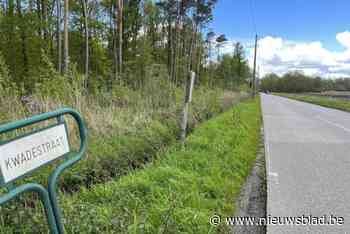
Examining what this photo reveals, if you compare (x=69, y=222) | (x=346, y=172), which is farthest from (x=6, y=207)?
(x=346, y=172)

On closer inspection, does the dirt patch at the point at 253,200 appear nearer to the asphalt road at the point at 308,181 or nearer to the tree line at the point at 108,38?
the asphalt road at the point at 308,181

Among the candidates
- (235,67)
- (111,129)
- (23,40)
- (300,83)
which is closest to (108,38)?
(23,40)

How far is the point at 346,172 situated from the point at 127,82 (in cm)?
764

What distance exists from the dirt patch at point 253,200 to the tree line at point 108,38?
195 inches

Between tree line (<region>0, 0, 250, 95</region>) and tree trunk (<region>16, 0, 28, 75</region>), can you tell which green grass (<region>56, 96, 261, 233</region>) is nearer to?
tree line (<region>0, 0, 250, 95</region>)

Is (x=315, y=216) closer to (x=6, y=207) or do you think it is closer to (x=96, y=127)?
(x=6, y=207)

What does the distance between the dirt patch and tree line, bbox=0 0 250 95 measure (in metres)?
4.94

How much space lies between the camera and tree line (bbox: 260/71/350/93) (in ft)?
274

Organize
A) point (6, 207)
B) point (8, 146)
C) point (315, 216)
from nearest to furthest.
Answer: point (8, 146) < point (6, 207) < point (315, 216)

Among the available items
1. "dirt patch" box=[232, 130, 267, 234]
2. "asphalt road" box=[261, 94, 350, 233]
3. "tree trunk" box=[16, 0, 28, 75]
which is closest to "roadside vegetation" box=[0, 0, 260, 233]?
"dirt patch" box=[232, 130, 267, 234]

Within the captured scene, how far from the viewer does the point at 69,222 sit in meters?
2.02

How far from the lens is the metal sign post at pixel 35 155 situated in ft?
3.79

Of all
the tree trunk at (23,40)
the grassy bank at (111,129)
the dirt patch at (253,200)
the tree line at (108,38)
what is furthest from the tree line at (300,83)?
the dirt patch at (253,200)

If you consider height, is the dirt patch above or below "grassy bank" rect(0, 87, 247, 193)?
below
